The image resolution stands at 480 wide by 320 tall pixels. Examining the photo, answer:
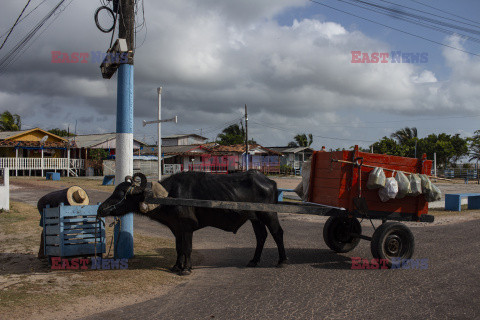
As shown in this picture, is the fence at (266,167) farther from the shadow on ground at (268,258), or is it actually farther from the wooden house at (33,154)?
the shadow on ground at (268,258)

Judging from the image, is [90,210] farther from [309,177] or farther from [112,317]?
[309,177]

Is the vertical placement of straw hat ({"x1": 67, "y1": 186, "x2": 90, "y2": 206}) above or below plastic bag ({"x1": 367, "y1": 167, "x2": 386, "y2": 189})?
below

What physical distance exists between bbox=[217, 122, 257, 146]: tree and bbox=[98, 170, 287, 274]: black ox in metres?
50.9

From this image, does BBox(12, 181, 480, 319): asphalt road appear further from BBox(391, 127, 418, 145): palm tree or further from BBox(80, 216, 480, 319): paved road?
BBox(391, 127, 418, 145): palm tree

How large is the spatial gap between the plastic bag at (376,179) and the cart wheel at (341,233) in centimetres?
113

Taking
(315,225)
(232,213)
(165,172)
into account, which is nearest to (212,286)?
(232,213)

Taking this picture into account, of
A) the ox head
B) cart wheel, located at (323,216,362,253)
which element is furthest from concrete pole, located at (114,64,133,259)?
cart wheel, located at (323,216,362,253)

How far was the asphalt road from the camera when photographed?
4.82 metres

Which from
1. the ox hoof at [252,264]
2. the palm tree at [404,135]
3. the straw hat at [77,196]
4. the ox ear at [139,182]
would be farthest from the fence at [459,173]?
the straw hat at [77,196]

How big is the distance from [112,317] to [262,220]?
327cm

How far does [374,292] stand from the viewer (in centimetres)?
557

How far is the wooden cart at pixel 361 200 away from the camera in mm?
6883

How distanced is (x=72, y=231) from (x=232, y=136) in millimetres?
52658

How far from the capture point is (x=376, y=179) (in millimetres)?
6793
